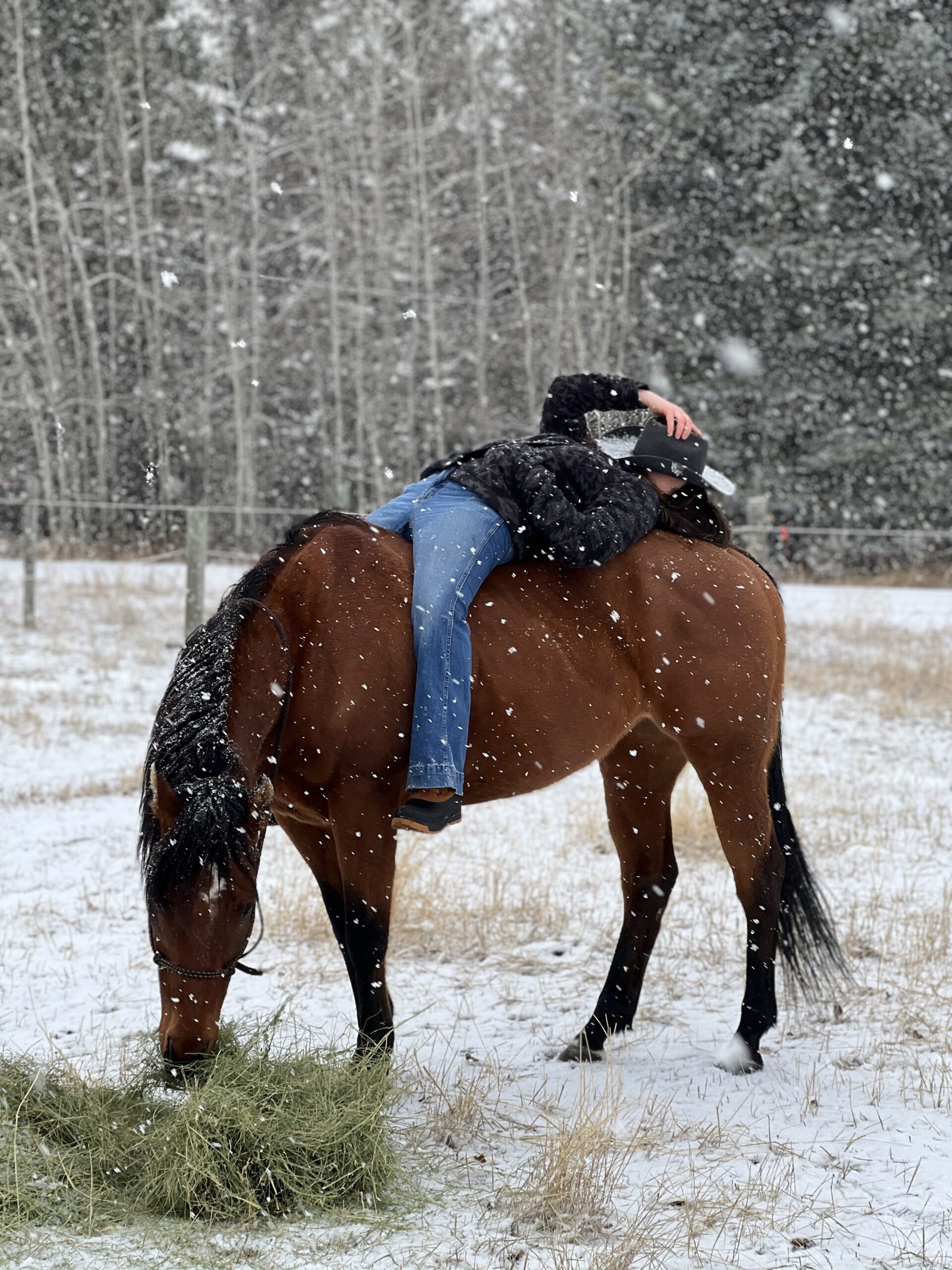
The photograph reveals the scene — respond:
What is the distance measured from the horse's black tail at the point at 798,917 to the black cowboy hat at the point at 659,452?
960 millimetres

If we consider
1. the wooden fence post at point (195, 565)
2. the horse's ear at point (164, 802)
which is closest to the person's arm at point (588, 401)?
the horse's ear at point (164, 802)

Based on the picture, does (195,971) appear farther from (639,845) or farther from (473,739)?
(639,845)

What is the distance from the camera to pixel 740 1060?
3.51 meters

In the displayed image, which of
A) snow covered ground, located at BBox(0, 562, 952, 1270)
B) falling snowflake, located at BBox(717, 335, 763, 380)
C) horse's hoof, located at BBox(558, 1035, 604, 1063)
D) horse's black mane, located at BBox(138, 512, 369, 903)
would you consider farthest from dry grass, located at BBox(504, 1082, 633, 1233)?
falling snowflake, located at BBox(717, 335, 763, 380)

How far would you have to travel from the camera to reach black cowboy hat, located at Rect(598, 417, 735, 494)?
12.4 ft

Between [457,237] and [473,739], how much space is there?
2240cm

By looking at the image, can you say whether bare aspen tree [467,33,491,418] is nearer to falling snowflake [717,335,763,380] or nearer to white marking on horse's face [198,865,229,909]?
falling snowflake [717,335,763,380]

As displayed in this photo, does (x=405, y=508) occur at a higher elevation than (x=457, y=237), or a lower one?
lower

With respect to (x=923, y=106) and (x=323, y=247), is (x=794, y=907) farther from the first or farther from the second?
(x=323, y=247)

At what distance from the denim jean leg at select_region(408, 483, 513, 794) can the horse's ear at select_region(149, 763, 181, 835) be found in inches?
26.5

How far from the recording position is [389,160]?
77.4 ft

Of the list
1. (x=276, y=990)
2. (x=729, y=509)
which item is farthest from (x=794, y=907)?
(x=729, y=509)

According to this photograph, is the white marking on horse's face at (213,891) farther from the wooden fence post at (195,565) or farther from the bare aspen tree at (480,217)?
the bare aspen tree at (480,217)

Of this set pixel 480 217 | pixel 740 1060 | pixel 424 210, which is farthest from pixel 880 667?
pixel 480 217
